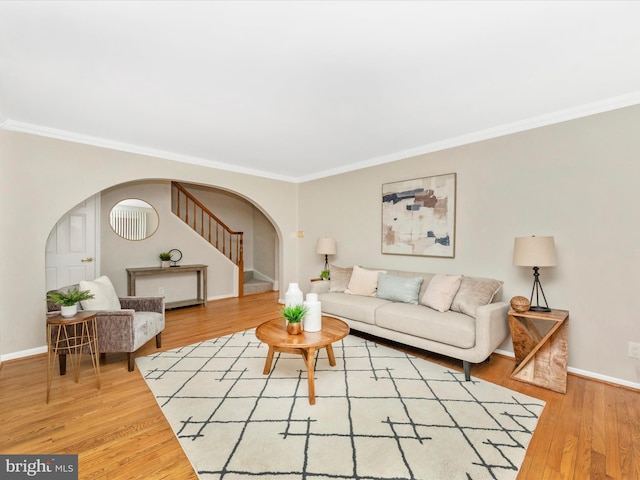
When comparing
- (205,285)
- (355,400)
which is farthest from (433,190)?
(205,285)

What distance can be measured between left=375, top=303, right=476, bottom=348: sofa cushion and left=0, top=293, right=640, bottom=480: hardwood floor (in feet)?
1.31

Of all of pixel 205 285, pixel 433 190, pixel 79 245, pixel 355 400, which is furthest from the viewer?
pixel 205 285

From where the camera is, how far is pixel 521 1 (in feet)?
5.05

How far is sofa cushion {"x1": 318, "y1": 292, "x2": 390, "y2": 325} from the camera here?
11.3ft

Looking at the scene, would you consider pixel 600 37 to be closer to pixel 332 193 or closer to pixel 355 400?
pixel 355 400

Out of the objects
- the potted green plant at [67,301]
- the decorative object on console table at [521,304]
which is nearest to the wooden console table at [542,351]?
the decorative object on console table at [521,304]

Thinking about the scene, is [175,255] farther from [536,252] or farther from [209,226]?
[536,252]

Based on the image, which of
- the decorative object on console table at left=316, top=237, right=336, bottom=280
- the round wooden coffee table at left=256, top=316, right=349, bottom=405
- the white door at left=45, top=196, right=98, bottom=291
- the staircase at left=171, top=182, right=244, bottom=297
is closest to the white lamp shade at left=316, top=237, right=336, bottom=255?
the decorative object on console table at left=316, top=237, right=336, bottom=280

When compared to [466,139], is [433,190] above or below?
below

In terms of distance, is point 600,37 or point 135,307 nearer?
point 600,37

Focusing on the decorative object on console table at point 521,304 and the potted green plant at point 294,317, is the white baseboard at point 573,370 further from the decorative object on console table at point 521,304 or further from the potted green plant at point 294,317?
the potted green plant at point 294,317

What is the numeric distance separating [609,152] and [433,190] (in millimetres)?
1611

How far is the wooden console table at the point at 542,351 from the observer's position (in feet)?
8.31

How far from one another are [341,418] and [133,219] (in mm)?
4978
